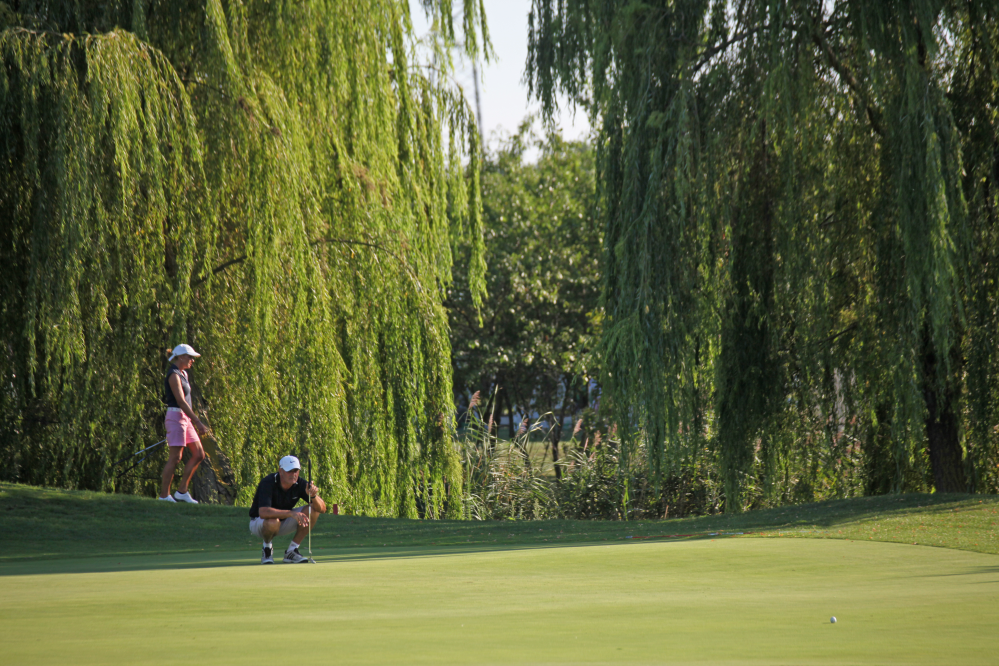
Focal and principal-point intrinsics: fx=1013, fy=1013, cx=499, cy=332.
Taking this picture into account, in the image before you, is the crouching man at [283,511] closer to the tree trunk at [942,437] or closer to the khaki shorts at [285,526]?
the khaki shorts at [285,526]

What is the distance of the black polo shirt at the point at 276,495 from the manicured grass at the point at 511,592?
500 mm

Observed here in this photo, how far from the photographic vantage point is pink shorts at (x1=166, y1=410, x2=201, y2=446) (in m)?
10.7

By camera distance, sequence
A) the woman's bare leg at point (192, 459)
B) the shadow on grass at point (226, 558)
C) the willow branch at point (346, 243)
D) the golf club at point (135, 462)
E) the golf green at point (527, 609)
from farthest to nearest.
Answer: the golf club at point (135, 462), the willow branch at point (346, 243), the woman's bare leg at point (192, 459), the shadow on grass at point (226, 558), the golf green at point (527, 609)

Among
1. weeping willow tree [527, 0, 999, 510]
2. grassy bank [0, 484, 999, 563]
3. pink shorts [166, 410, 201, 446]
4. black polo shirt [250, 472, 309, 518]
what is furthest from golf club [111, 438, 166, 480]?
weeping willow tree [527, 0, 999, 510]

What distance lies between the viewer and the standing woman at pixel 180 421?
33.9ft

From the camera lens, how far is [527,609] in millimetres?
4961

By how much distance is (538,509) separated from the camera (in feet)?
54.7

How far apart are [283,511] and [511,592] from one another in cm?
294

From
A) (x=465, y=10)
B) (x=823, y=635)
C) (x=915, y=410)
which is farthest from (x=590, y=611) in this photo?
(x=465, y=10)

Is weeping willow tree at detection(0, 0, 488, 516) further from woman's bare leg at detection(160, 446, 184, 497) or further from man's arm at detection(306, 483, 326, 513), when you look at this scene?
man's arm at detection(306, 483, 326, 513)

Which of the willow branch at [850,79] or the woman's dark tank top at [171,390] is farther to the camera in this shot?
the willow branch at [850,79]

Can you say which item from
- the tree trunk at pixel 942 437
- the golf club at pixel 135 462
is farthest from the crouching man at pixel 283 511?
the tree trunk at pixel 942 437

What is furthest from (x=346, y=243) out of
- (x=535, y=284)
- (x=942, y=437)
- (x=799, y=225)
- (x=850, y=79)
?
(x=535, y=284)

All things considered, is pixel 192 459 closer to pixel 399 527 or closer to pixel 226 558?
pixel 399 527
